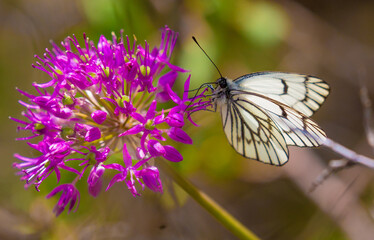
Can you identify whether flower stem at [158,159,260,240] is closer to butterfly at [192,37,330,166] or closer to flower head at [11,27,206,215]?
flower head at [11,27,206,215]

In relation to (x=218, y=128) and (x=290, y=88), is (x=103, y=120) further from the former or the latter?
(x=218, y=128)

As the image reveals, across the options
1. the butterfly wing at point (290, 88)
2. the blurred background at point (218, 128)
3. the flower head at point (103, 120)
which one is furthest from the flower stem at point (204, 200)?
the butterfly wing at point (290, 88)

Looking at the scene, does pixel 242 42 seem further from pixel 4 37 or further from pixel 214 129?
pixel 4 37

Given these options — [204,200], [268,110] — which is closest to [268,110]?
[268,110]

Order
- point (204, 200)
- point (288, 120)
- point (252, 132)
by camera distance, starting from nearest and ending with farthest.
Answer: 1. point (204, 200)
2. point (288, 120)
3. point (252, 132)

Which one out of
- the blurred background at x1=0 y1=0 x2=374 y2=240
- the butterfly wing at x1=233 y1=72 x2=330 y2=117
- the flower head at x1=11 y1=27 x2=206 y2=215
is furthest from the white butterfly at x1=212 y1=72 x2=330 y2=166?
the blurred background at x1=0 y1=0 x2=374 y2=240

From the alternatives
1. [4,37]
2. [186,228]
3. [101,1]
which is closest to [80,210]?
[186,228]
